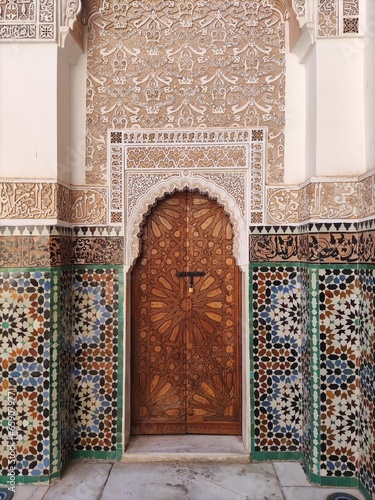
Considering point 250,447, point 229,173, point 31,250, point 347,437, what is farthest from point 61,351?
point 347,437

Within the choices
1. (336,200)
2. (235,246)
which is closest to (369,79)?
(336,200)

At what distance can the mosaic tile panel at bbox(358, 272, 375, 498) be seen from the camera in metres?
2.00

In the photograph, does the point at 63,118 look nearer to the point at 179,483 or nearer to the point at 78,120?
the point at 78,120

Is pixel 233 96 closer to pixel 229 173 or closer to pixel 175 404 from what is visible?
pixel 229 173

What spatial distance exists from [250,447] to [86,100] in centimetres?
221

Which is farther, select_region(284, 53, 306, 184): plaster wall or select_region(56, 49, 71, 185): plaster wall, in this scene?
select_region(284, 53, 306, 184): plaster wall

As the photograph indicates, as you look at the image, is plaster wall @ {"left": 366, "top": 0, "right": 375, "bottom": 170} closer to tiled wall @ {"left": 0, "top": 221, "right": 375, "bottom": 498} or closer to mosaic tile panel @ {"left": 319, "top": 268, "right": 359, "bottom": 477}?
tiled wall @ {"left": 0, "top": 221, "right": 375, "bottom": 498}

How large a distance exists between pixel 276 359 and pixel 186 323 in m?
0.56

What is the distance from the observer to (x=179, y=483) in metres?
2.19

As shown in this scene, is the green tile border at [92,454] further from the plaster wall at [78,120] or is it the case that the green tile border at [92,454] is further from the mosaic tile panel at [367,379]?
the plaster wall at [78,120]

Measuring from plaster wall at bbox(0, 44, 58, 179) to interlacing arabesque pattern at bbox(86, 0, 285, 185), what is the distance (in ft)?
0.91

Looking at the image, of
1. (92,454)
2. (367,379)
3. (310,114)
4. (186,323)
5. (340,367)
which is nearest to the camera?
(367,379)

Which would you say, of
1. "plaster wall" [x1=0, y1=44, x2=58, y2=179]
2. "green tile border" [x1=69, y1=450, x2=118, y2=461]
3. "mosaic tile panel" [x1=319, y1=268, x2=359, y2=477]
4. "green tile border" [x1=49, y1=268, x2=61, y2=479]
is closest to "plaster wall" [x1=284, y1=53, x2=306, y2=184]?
"mosaic tile panel" [x1=319, y1=268, x2=359, y2=477]

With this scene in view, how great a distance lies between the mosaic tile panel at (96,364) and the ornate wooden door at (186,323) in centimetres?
16
